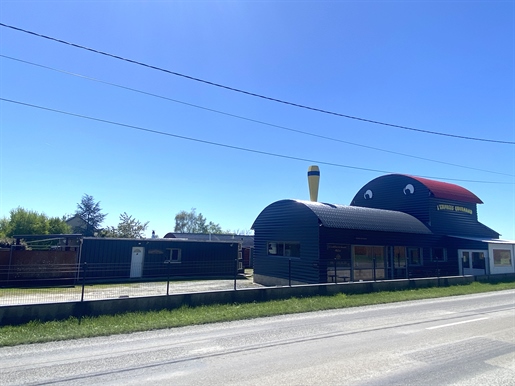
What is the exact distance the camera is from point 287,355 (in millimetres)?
6629

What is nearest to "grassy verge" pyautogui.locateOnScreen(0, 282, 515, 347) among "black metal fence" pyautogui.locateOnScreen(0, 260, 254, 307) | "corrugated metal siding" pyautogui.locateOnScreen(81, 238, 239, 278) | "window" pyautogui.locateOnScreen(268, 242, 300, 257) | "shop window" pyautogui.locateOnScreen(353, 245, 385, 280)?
"shop window" pyautogui.locateOnScreen(353, 245, 385, 280)

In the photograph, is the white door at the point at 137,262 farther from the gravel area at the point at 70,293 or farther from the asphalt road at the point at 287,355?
the asphalt road at the point at 287,355

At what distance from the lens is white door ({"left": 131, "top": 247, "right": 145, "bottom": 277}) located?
2473cm

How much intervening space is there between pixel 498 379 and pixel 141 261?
23.1 m

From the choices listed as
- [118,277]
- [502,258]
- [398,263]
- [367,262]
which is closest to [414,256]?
[398,263]

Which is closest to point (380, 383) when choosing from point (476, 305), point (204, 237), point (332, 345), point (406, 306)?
point (332, 345)

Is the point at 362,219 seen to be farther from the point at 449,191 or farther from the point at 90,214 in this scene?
the point at 90,214

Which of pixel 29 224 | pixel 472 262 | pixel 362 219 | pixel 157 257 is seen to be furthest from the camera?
pixel 29 224

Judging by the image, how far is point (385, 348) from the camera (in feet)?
23.2

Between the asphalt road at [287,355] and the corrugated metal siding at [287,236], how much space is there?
1020 cm

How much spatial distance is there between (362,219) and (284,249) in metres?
5.27

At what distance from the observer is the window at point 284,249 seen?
21.8 meters

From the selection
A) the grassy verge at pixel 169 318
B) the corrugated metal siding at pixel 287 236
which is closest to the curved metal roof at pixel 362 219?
the corrugated metal siding at pixel 287 236

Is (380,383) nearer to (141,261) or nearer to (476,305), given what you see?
(476,305)
